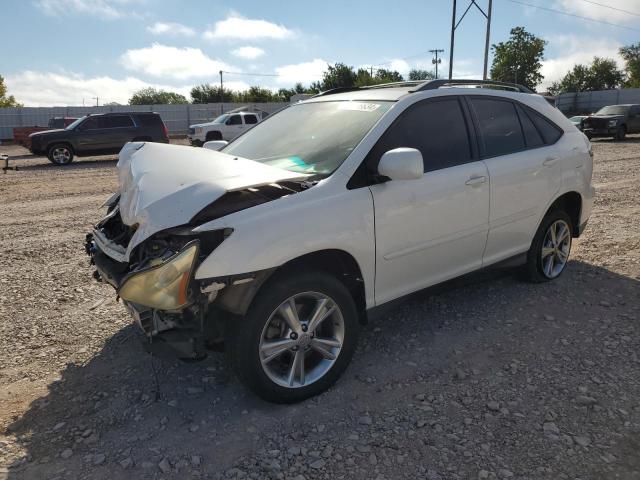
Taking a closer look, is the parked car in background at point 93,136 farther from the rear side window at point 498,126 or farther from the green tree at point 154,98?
the green tree at point 154,98

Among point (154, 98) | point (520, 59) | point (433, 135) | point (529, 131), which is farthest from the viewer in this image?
Result: point (154, 98)

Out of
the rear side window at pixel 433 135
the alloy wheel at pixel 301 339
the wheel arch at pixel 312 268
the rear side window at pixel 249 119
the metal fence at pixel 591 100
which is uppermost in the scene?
the metal fence at pixel 591 100

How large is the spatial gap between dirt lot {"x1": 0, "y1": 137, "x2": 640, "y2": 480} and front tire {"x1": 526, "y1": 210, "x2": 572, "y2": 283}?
153 millimetres

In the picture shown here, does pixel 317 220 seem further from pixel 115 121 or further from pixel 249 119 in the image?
pixel 249 119

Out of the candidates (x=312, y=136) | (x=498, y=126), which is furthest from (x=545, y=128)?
(x=312, y=136)

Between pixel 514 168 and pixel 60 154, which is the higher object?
pixel 514 168

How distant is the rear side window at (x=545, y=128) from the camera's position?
4625 millimetres

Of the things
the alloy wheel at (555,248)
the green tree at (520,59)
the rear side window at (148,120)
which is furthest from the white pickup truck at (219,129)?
the green tree at (520,59)

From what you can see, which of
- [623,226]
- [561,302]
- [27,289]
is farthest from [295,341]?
[623,226]

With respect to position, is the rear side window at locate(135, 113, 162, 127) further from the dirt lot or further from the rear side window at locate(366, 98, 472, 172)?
the rear side window at locate(366, 98, 472, 172)

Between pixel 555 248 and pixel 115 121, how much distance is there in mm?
17280

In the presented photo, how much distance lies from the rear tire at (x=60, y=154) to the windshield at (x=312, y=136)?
1573 cm

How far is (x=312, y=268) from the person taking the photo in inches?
119

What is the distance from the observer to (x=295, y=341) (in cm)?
299
